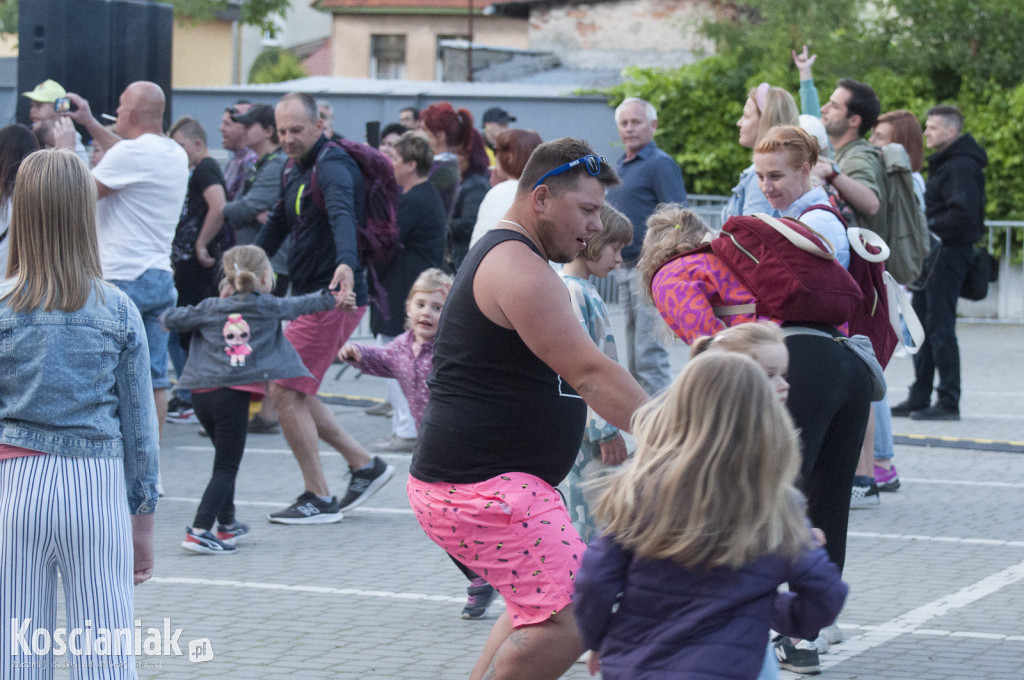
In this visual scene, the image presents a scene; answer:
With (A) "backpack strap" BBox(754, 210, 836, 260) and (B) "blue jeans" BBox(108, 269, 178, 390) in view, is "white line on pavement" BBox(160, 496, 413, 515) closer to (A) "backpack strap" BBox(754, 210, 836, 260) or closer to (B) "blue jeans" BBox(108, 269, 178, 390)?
(B) "blue jeans" BBox(108, 269, 178, 390)

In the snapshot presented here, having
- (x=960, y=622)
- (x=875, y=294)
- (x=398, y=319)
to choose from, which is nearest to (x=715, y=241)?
(x=875, y=294)

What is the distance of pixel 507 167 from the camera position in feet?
27.0

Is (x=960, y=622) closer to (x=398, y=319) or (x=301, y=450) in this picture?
(x=301, y=450)

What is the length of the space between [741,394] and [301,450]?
4348 mm

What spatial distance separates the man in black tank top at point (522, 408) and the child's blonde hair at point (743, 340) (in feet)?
0.79

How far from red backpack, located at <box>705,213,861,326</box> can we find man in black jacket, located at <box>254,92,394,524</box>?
2.95 m

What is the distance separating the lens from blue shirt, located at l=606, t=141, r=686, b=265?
A: 29.3 ft

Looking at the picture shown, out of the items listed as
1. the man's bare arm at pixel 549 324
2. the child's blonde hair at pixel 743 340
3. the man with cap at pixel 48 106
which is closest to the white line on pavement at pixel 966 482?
the child's blonde hair at pixel 743 340

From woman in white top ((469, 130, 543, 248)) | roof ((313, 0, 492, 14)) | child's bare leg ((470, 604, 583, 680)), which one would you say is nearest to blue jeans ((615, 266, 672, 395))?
woman in white top ((469, 130, 543, 248))

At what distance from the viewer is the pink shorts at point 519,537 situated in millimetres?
3582

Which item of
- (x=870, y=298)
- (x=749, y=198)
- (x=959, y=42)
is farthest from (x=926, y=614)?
(x=959, y=42)

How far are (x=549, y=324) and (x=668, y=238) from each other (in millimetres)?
1297

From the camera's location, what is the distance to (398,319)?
377 inches

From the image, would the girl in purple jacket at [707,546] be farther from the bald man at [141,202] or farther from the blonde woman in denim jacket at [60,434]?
the bald man at [141,202]
